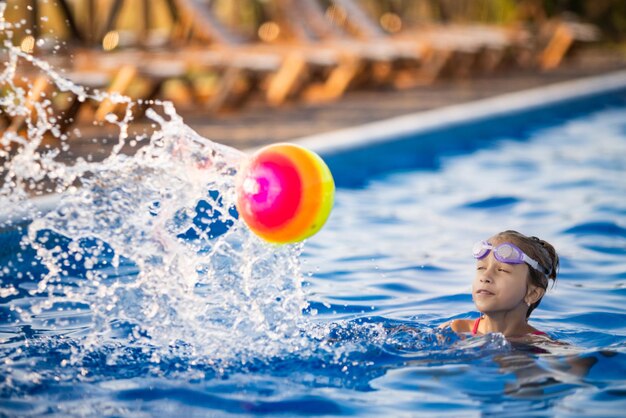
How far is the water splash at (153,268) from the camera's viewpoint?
4039 mm

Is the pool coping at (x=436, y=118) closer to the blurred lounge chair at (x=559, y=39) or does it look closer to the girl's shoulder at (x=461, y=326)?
the girl's shoulder at (x=461, y=326)

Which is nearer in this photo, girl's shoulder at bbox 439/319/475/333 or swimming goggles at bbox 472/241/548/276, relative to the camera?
swimming goggles at bbox 472/241/548/276

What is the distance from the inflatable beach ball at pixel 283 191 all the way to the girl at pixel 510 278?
697mm

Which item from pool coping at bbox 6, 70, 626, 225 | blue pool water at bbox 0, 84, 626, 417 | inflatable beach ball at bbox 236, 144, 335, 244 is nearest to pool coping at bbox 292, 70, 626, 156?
A: pool coping at bbox 6, 70, 626, 225

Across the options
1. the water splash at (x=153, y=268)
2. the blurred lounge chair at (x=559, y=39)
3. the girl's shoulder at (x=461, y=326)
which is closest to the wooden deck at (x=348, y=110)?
the blurred lounge chair at (x=559, y=39)

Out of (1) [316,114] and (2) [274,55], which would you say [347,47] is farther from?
(1) [316,114]

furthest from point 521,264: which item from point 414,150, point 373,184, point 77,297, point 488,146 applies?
point 488,146

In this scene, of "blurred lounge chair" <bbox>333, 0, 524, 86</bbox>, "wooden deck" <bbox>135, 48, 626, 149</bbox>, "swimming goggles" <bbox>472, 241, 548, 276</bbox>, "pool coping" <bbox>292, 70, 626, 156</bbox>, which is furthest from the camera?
"blurred lounge chair" <bbox>333, 0, 524, 86</bbox>

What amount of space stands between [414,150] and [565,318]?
13.4ft

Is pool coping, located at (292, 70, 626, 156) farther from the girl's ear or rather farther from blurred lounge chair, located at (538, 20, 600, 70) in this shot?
blurred lounge chair, located at (538, 20, 600, 70)

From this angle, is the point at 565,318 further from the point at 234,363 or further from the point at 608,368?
the point at 234,363

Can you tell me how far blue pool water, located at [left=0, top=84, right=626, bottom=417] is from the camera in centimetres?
350

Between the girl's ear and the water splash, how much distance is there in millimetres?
914

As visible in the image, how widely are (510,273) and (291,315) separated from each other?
103cm
